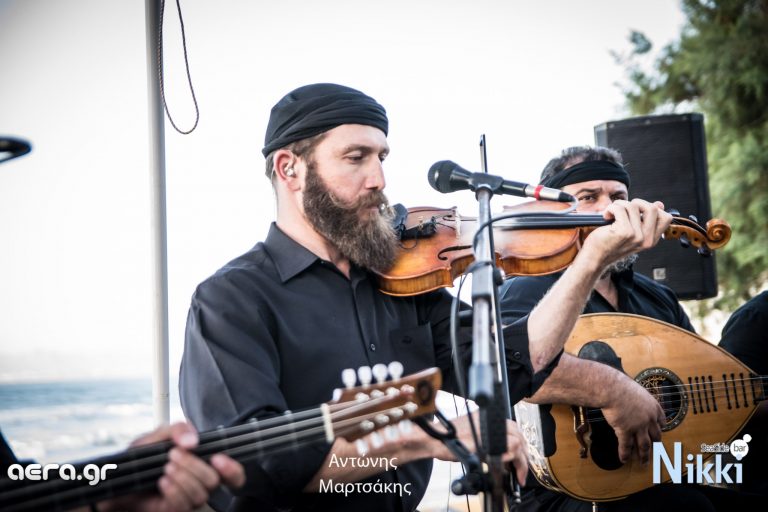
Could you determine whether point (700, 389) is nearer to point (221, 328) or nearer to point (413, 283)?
point (413, 283)

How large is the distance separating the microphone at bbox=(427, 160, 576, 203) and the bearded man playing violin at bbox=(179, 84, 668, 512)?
34 centimetres

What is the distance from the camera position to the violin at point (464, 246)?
8.18ft

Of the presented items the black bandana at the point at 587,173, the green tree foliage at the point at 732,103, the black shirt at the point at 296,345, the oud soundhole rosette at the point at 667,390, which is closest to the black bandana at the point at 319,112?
the black shirt at the point at 296,345

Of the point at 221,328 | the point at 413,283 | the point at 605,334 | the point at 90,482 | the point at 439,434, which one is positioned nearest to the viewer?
the point at 90,482

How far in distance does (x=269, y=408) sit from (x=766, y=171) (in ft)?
27.4

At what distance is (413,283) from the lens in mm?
2500

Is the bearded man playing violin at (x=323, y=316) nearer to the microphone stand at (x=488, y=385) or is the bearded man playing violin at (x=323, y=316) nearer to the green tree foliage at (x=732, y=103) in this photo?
the microphone stand at (x=488, y=385)

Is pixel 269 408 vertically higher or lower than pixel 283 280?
lower

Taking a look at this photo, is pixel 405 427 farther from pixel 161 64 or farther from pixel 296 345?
pixel 161 64

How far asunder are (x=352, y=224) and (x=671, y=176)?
2.60m

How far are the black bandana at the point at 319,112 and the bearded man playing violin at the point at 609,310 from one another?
875 mm

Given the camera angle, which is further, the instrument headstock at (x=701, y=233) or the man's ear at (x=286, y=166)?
the instrument headstock at (x=701, y=233)

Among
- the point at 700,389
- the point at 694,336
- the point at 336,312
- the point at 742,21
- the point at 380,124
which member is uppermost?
the point at 742,21

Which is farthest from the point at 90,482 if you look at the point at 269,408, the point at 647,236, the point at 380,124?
the point at 647,236
